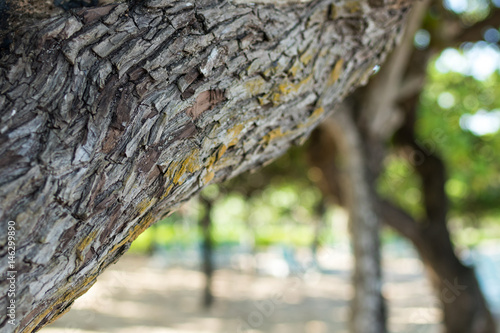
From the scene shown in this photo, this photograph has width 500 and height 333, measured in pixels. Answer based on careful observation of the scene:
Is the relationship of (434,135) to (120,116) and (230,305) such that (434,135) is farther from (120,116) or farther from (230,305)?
(230,305)

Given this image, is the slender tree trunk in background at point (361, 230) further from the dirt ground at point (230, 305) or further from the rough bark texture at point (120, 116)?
the rough bark texture at point (120, 116)

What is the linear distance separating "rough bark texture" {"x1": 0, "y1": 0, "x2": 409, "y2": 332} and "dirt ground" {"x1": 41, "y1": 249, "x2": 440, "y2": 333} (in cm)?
606

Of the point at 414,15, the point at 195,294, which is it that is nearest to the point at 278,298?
the point at 195,294

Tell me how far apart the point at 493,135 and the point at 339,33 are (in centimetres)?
756

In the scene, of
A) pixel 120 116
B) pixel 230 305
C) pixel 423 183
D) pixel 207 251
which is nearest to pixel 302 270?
pixel 230 305

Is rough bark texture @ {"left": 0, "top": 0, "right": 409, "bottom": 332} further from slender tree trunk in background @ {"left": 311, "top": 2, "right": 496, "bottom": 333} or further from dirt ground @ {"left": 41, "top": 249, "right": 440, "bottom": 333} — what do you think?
dirt ground @ {"left": 41, "top": 249, "right": 440, "bottom": 333}

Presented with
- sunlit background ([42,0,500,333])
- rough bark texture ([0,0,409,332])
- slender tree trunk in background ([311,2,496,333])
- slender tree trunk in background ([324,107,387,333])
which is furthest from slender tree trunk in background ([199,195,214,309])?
rough bark texture ([0,0,409,332])

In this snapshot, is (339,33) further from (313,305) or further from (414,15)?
(313,305)

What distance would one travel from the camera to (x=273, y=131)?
166 cm

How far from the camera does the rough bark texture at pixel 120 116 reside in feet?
3.63

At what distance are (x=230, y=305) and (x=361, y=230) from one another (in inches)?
322

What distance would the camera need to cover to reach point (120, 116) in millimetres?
1214

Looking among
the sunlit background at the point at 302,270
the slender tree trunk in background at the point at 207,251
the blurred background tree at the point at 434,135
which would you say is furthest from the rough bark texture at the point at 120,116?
the slender tree trunk in background at the point at 207,251

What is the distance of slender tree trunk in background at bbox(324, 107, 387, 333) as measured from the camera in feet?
15.6
